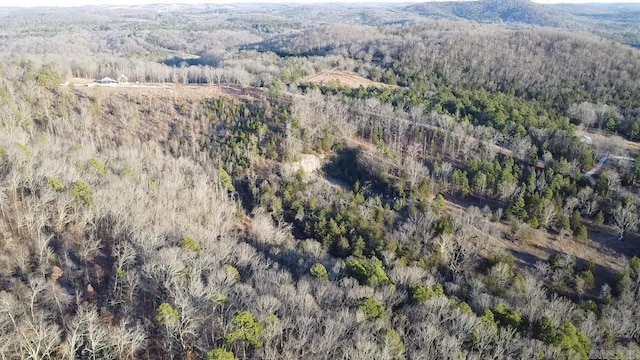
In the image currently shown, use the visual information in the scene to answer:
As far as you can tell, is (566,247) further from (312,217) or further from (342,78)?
(342,78)

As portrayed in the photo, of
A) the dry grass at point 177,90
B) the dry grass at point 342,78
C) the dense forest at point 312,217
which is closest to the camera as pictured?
the dense forest at point 312,217

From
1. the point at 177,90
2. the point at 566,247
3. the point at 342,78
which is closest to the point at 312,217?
the point at 566,247

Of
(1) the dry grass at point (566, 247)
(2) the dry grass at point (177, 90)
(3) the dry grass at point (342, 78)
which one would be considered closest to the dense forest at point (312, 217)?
(1) the dry grass at point (566, 247)

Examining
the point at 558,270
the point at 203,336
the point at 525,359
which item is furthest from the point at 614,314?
the point at 203,336

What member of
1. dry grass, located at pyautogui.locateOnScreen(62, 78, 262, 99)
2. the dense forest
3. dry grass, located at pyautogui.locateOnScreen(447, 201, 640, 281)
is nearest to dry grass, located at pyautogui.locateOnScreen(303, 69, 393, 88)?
the dense forest

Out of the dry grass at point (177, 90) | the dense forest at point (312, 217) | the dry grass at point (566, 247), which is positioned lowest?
the dry grass at point (566, 247)

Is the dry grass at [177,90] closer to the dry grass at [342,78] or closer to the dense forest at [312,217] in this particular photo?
the dense forest at [312,217]

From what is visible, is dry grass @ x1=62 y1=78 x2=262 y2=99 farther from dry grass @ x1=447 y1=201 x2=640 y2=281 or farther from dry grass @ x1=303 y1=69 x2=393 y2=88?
dry grass @ x1=447 y1=201 x2=640 y2=281
